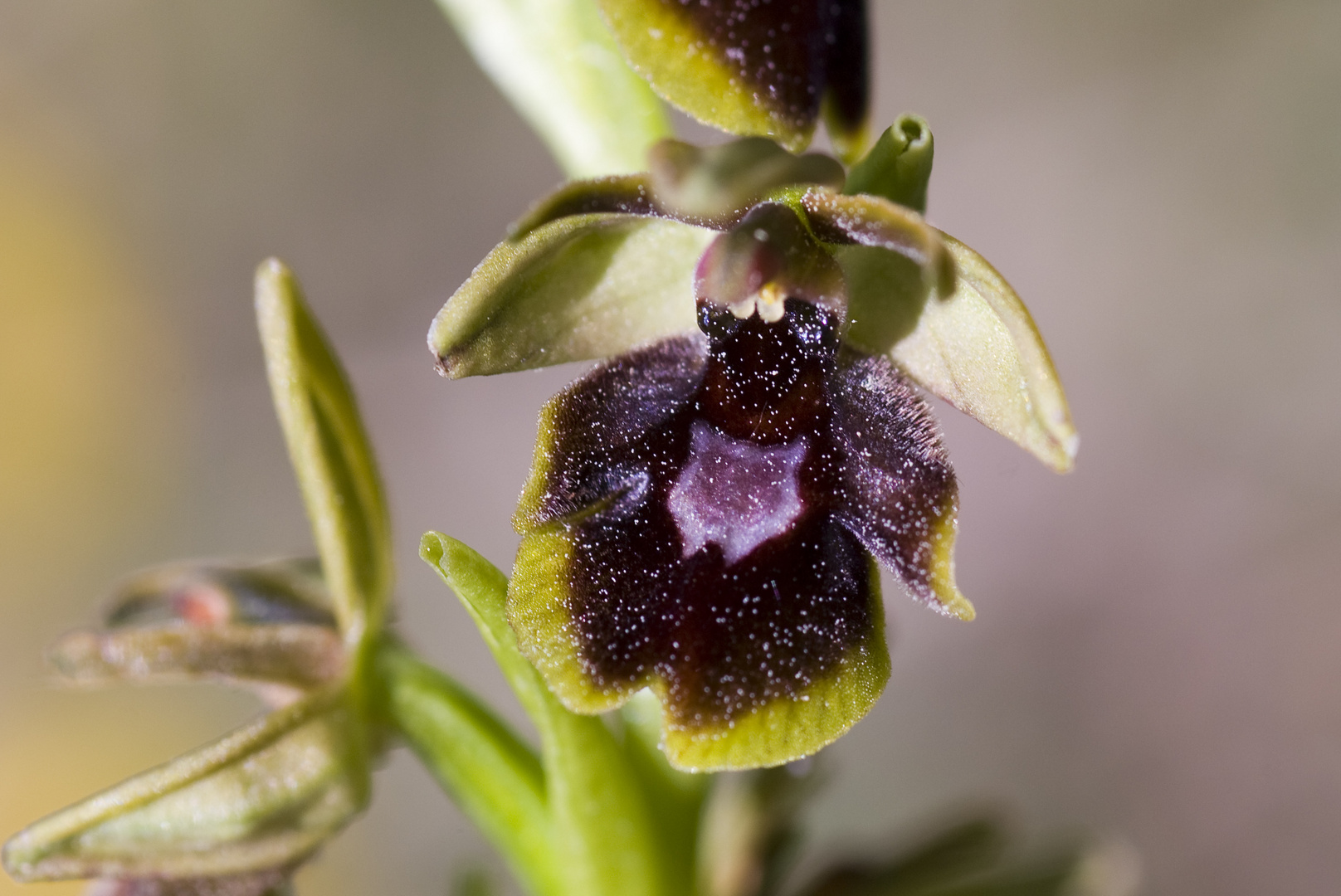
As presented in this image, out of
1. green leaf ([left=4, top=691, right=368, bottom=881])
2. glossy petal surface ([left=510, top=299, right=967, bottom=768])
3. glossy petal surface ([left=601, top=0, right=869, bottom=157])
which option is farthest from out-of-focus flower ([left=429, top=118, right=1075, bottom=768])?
green leaf ([left=4, top=691, right=368, bottom=881])

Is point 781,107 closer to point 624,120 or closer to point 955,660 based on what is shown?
point 624,120

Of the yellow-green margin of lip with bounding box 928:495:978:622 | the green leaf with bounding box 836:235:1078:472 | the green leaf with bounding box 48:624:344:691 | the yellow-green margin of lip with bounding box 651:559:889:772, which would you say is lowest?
the yellow-green margin of lip with bounding box 651:559:889:772

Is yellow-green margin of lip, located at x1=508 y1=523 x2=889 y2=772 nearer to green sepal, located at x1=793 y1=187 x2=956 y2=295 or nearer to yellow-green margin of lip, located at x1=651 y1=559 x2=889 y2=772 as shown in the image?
yellow-green margin of lip, located at x1=651 y1=559 x2=889 y2=772

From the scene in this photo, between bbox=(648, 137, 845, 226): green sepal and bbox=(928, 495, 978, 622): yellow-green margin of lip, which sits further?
bbox=(928, 495, 978, 622): yellow-green margin of lip

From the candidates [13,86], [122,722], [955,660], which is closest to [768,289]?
[955,660]

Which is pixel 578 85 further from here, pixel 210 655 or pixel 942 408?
pixel 942 408

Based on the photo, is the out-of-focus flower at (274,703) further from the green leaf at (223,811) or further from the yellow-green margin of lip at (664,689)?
the yellow-green margin of lip at (664,689)
